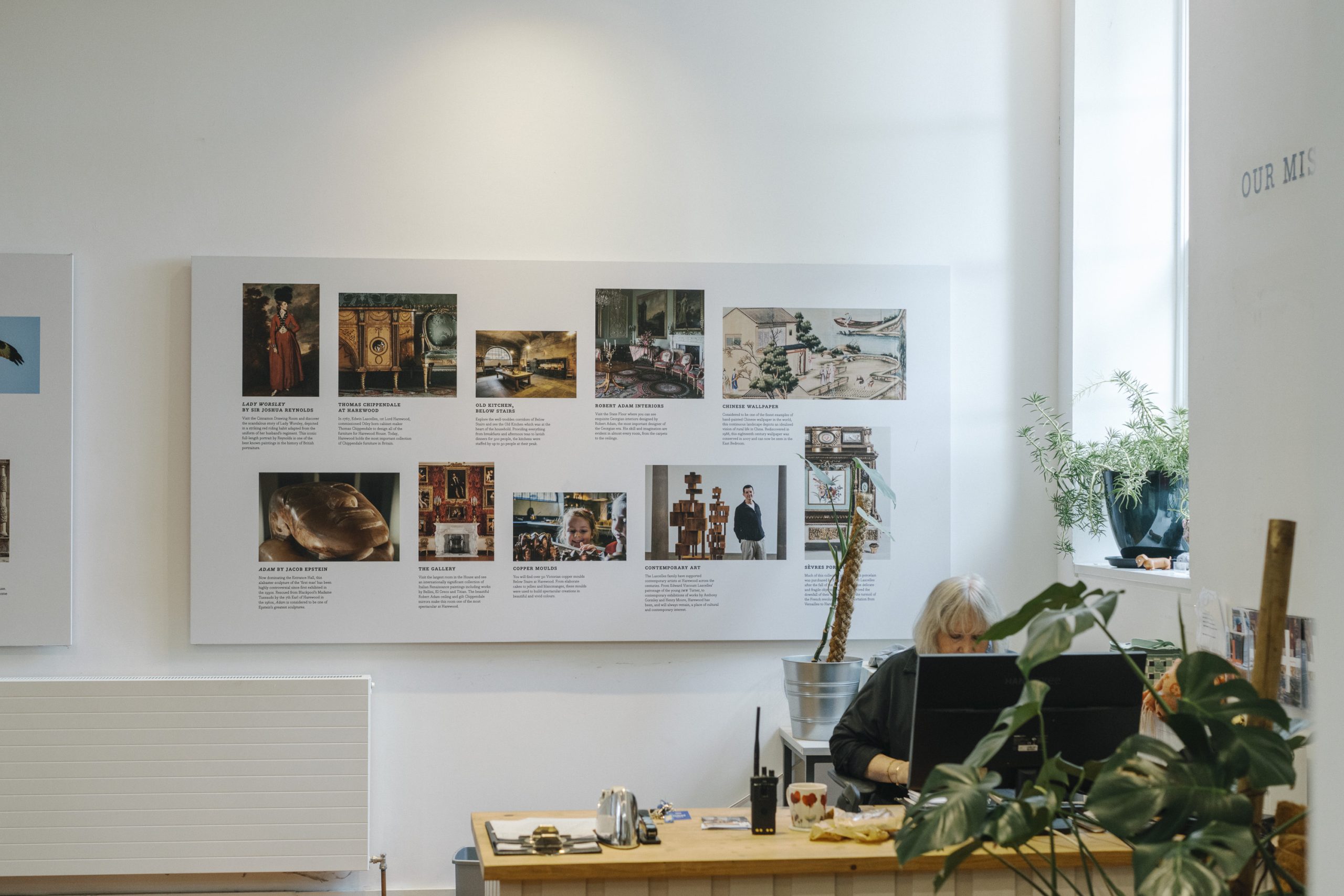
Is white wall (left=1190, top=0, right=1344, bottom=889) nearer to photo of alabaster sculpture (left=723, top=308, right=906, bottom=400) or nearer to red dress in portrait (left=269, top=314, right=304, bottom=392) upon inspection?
photo of alabaster sculpture (left=723, top=308, right=906, bottom=400)

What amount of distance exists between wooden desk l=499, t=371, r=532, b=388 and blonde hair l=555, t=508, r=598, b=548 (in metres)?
0.50

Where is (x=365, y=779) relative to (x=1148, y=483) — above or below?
below

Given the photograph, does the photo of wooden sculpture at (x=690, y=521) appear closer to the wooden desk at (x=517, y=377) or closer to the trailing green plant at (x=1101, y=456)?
the wooden desk at (x=517, y=377)

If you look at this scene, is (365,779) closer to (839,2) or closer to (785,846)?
(785,846)

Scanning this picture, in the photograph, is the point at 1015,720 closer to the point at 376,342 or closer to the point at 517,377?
the point at 517,377

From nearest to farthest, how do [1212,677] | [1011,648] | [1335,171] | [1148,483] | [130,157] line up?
[1335,171] → [1212,677] → [1148,483] → [130,157] → [1011,648]

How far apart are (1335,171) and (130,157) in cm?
404

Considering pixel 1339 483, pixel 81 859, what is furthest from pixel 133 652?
pixel 1339 483

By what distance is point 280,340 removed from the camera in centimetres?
384

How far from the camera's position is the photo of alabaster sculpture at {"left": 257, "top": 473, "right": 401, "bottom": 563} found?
150 inches

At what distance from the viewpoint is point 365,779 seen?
12.2 ft

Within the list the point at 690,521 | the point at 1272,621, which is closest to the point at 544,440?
the point at 690,521

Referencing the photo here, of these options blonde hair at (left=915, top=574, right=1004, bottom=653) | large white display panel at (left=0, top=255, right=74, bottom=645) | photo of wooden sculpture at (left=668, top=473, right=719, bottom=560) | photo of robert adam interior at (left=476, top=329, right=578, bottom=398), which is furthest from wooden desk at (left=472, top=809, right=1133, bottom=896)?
large white display panel at (left=0, top=255, right=74, bottom=645)

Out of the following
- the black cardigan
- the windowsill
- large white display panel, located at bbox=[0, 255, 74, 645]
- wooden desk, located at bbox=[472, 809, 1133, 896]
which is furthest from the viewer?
large white display panel, located at bbox=[0, 255, 74, 645]
